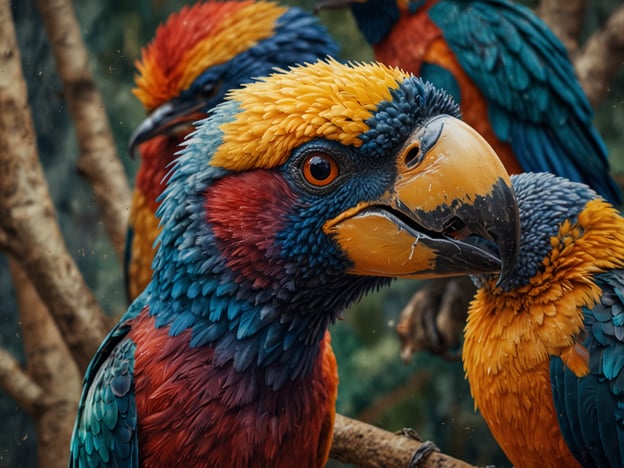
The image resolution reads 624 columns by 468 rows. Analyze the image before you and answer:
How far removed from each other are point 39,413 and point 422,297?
1.08 m

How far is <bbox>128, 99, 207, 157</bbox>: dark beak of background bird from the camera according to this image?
1.96 metres

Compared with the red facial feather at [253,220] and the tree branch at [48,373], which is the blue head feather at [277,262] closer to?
the red facial feather at [253,220]

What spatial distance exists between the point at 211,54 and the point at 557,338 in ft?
3.71

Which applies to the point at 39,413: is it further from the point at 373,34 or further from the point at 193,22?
the point at 373,34

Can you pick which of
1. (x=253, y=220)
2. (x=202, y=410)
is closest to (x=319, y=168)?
(x=253, y=220)

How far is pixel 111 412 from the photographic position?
1.15 metres

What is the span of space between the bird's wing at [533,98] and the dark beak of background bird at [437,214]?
3.61ft

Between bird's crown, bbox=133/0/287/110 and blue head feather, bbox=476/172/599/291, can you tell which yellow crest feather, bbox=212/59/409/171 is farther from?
bird's crown, bbox=133/0/287/110

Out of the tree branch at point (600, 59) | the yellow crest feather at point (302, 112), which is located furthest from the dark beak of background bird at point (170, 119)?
the tree branch at point (600, 59)

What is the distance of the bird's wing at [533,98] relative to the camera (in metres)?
2.07

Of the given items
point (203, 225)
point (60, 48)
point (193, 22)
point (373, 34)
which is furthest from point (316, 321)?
point (60, 48)

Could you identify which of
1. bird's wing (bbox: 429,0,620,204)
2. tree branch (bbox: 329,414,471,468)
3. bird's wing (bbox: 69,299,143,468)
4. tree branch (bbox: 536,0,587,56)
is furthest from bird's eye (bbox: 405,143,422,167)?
tree branch (bbox: 536,0,587,56)

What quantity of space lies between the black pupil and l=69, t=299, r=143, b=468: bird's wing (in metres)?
0.37

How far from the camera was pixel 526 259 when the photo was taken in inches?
47.8
